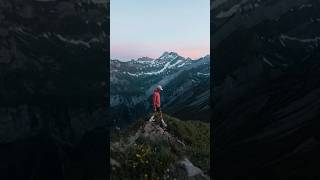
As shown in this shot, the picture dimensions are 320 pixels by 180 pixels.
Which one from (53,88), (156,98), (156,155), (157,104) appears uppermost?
(53,88)

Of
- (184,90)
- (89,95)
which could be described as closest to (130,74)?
(184,90)

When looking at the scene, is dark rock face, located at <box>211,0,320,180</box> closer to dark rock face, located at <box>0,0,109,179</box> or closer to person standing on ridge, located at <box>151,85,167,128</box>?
dark rock face, located at <box>0,0,109,179</box>

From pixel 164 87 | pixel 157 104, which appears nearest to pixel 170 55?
pixel 164 87

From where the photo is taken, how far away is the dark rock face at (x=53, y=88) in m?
8.74

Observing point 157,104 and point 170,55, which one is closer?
point 157,104

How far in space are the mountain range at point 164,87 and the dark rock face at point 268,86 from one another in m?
39.6

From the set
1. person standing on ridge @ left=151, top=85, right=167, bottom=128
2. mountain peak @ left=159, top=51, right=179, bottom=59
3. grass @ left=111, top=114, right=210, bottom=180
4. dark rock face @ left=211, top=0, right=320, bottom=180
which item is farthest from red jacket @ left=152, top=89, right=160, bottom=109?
mountain peak @ left=159, top=51, right=179, bottom=59

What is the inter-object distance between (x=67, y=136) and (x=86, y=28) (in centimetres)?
191

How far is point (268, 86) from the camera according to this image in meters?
8.80

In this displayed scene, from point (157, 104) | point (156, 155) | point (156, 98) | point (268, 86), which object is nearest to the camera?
point (268, 86)

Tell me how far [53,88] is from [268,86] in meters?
3.68

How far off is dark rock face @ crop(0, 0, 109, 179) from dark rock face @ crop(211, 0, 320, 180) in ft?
6.92

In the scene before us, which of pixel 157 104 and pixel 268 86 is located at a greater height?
pixel 268 86

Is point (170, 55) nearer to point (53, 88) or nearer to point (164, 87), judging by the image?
point (164, 87)
